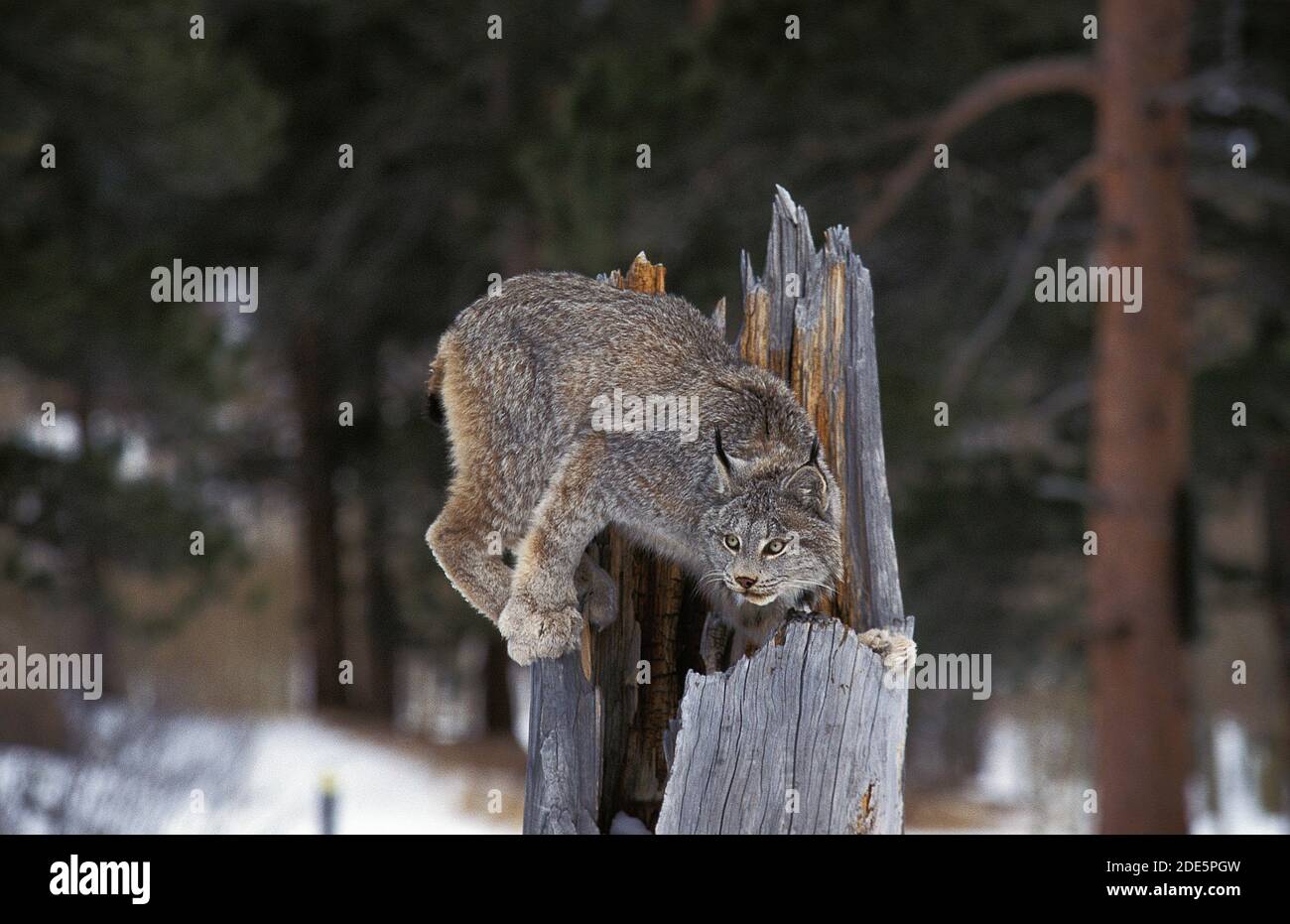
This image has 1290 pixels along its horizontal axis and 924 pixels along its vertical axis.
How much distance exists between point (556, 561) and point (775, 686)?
74cm

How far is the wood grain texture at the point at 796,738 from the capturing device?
152 inches

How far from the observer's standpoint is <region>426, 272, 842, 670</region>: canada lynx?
3957 mm

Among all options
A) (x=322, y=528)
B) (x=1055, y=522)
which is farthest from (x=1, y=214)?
(x=1055, y=522)

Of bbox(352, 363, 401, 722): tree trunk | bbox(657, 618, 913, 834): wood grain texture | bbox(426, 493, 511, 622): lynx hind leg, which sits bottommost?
bbox(657, 618, 913, 834): wood grain texture

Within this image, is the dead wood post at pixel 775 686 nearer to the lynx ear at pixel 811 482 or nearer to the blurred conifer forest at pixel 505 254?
the lynx ear at pixel 811 482

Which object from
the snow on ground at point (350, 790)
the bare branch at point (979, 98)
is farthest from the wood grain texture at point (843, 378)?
the snow on ground at point (350, 790)

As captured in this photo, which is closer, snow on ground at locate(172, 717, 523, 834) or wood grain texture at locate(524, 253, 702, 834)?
wood grain texture at locate(524, 253, 702, 834)

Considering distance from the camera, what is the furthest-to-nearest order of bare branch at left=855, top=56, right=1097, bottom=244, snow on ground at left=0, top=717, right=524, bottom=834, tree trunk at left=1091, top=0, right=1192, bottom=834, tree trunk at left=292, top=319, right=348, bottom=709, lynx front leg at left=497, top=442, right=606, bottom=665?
tree trunk at left=292, top=319, right=348, bottom=709
snow on ground at left=0, top=717, right=524, bottom=834
bare branch at left=855, top=56, right=1097, bottom=244
tree trunk at left=1091, top=0, right=1192, bottom=834
lynx front leg at left=497, top=442, right=606, bottom=665

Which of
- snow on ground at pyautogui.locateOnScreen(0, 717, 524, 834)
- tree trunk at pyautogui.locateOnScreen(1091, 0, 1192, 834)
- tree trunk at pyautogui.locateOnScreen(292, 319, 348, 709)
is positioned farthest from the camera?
tree trunk at pyautogui.locateOnScreen(292, 319, 348, 709)

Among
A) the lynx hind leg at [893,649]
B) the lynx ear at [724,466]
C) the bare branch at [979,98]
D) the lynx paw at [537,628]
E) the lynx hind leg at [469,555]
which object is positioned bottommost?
the lynx hind leg at [893,649]

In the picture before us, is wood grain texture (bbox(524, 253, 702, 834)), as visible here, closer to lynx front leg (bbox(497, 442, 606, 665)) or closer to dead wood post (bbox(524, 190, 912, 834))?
dead wood post (bbox(524, 190, 912, 834))

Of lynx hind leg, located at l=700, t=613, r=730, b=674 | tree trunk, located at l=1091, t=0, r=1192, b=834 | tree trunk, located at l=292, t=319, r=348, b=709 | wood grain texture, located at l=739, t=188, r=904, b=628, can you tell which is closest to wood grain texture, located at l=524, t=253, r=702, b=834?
lynx hind leg, located at l=700, t=613, r=730, b=674
